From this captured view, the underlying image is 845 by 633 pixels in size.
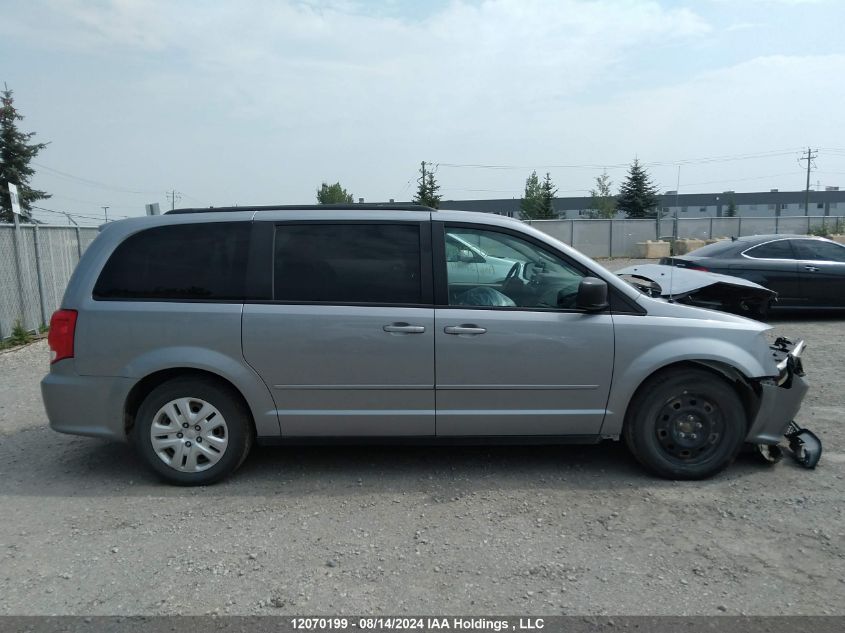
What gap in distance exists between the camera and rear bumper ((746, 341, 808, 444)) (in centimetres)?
423

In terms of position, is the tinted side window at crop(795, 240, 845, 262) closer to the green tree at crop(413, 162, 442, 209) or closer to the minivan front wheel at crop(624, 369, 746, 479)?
the minivan front wheel at crop(624, 369, 746, 479)

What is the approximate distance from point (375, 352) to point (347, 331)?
229mm

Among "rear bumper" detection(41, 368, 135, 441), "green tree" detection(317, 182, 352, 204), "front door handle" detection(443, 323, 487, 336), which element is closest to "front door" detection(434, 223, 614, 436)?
"front door handle" detection(443, 323, 487, 336)

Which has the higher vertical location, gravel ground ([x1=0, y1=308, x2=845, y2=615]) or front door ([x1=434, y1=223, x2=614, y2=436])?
front door ([x1=434, y1=223, x2=614, y2=436])

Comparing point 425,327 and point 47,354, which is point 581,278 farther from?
point 47,354

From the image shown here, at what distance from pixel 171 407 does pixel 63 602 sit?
142 cm

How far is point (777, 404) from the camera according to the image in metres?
4.24

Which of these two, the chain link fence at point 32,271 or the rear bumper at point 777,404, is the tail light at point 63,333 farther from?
the chain link fence at point 32,271

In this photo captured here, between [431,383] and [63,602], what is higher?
[431,383]

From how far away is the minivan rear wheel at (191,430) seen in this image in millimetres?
4215

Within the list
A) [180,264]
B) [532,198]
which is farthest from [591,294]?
[532,198]

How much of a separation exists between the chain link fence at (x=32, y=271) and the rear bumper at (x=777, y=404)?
10.2 m

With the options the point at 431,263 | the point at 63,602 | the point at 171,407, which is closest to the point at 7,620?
the point at 63,602

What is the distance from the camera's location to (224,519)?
3.85 m
